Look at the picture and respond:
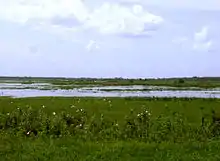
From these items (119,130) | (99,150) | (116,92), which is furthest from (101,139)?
(116,92)

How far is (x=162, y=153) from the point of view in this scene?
11594 millimetres

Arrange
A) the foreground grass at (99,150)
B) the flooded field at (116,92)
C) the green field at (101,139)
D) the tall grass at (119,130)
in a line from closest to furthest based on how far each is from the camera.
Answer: the foreground grass at (99,150)
the green field at (101,139)
the tall grass at (119,130)
the flooded field at (116,92)

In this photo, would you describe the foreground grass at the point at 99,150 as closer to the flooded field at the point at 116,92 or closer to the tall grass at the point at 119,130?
the tall grass at the point at 119,130

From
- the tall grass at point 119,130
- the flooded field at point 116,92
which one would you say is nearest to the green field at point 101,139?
the tall grass at point 119,130

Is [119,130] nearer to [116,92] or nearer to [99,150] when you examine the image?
[99,150]

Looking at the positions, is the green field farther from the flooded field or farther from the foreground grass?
the flooded field

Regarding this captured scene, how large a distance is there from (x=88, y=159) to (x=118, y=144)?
77.1 inches

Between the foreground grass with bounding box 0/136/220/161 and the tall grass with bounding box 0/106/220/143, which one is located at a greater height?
the tall grass with bounding box 0/106/220/143

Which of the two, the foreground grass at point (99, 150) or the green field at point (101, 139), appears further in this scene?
the green field at point (101, 139)

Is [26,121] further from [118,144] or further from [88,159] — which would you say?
[88,159]

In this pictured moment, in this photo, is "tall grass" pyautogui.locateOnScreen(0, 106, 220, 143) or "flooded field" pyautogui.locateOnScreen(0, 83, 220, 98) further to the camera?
"flooded field" pyautogui.locateOnScreen(0, 83, 220, 98)

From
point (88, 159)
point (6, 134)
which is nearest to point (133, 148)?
point (88, 159)

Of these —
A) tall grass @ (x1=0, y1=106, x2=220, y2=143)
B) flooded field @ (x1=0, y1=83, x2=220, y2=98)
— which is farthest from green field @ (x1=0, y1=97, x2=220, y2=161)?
flooded field @ (x1=0, y1=83, x2=220, y2=98)

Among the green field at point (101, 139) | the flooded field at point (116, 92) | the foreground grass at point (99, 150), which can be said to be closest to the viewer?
the foreground grass at point (99, 150)
